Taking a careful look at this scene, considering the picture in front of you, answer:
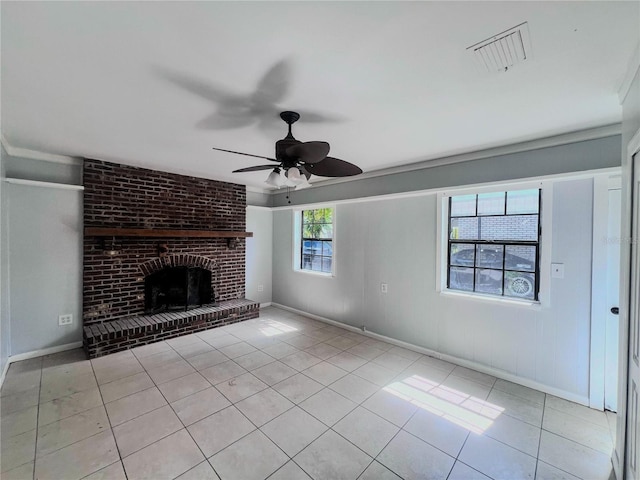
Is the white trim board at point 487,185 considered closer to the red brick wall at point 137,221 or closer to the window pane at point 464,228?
the window pane at point 464,228

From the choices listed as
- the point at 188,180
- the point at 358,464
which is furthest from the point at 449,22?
the point at 188,180

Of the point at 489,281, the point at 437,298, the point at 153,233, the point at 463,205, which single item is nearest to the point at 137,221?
the point at 153,233

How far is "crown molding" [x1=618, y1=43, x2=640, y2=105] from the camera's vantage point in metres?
1.46

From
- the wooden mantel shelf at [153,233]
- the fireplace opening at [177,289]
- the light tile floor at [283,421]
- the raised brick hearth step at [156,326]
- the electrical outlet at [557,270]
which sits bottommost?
the light tile floor at [283,421]

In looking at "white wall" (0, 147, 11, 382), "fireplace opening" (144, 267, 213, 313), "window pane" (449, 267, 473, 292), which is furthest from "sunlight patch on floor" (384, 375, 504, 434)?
"white wall" (0, 147, 11, 382)

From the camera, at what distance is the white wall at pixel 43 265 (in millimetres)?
3213

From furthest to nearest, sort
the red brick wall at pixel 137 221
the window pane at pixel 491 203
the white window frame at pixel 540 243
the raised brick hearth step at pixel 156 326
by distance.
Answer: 1. the red brick wall at pixel 137 221
2. the raised brick hearth step at pixel 156 326
3. the window pane at pixel 491 203
4. the white window frame at pixel 540 243

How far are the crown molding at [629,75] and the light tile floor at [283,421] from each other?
8.09ft

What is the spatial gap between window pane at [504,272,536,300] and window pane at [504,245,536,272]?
0.24ft

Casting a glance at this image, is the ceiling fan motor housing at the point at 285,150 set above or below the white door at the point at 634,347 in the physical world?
above

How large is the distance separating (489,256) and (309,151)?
8.17 ft

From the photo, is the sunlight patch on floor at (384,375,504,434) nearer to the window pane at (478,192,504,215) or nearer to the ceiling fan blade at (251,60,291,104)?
the window pane at (478,192,504,215)

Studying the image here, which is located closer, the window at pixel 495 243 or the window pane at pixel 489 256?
the window at pixel 495 243

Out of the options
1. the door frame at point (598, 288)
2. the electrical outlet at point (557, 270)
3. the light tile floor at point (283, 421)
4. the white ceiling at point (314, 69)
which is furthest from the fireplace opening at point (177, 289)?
the door frame at point (598, 288)
